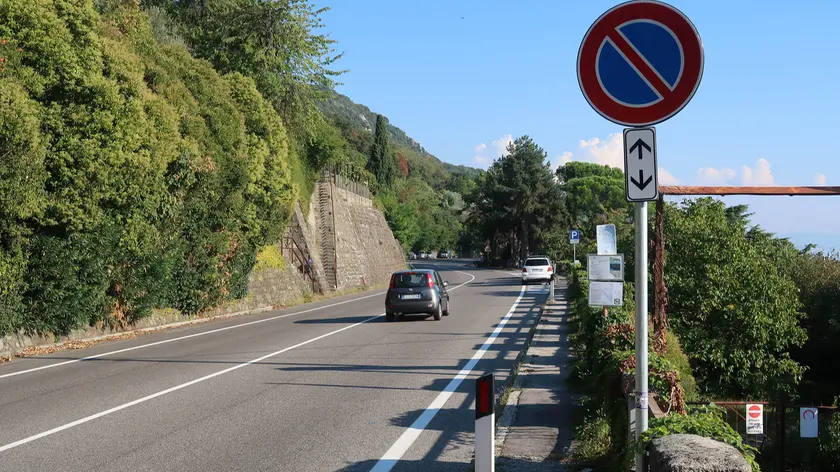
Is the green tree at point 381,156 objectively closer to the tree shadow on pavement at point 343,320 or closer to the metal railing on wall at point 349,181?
the metal railing on wall at point 349,181

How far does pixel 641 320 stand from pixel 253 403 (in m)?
6.41

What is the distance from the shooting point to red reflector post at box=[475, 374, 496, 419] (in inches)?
200

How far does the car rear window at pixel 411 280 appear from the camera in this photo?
22.6 metres

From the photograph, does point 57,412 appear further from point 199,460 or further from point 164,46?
point 164,46

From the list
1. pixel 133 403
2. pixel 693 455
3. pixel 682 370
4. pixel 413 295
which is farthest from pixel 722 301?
pixel 693 455

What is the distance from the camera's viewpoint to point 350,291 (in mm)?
45156

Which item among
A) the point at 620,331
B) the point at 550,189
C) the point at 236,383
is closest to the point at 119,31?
the point at 236,383

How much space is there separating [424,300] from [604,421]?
14.9 meters

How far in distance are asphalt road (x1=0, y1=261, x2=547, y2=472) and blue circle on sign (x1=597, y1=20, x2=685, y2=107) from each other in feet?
12.6

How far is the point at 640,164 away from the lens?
4242 millimetres

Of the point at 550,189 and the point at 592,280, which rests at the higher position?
the point at 550,189

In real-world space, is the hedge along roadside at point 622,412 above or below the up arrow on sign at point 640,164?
below

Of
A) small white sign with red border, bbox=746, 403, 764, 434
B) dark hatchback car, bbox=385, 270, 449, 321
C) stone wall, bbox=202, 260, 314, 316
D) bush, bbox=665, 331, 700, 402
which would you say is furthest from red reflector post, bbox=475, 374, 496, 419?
stone wall, bbox=202, 260, 314, 316

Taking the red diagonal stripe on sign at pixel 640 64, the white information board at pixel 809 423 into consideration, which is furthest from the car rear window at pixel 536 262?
the red diagonal stripe on sign at pixel 640 64
